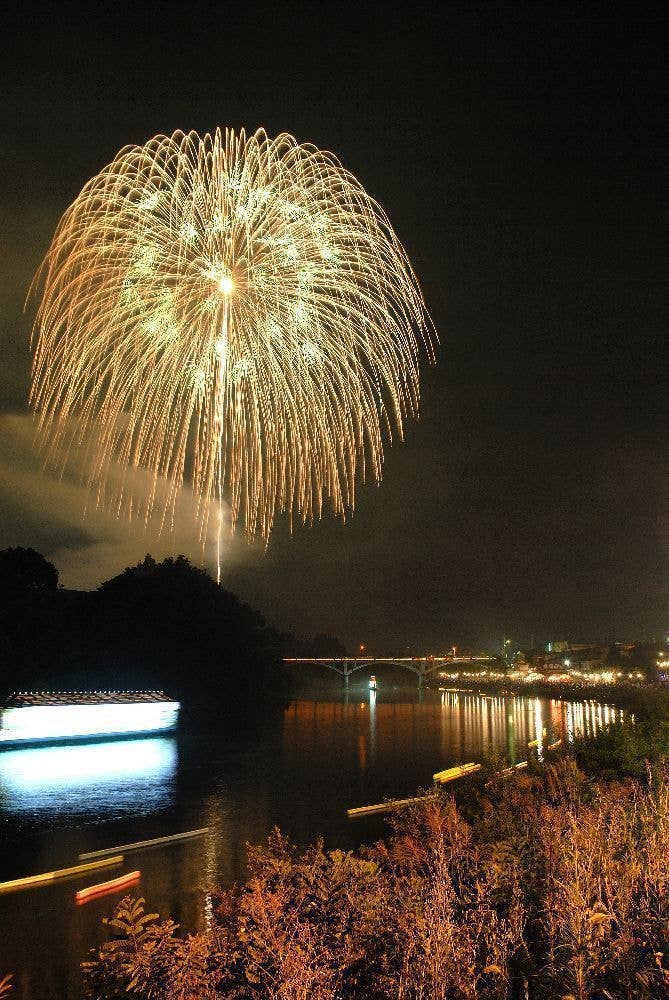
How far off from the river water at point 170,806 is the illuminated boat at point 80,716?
0.93 m

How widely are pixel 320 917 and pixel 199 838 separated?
14.8m

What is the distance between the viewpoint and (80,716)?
152 feet

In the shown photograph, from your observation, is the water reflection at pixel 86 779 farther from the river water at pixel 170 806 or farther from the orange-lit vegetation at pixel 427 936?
the orange-lit vegetation at pixel 427 936

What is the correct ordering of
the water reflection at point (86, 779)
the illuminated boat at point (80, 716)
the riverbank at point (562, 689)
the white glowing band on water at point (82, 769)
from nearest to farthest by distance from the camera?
1. the water reflection at point (86, 779)
2. the white glowing band on water at point (82, 769)
3. the illuminated boat at point (80, 716)
4. the riverbank at point (562, 689)

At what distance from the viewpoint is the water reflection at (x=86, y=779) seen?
25.4 meters

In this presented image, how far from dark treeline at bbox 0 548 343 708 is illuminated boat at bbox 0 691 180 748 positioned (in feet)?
25.9

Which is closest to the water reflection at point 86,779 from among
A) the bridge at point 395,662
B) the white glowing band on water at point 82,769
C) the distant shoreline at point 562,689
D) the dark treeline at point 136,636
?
the white glowing band on water at point 82,769

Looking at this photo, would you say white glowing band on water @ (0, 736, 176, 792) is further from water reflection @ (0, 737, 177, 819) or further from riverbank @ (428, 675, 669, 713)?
riverbank @ (428, 675, 669, 713)

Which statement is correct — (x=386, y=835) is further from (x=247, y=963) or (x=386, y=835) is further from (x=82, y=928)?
(x=247, y=963)

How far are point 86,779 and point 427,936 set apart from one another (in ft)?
93.7

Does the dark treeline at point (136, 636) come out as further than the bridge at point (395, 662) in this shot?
No

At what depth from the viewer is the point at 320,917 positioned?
704cm

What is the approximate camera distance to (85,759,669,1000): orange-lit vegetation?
5.68 meters

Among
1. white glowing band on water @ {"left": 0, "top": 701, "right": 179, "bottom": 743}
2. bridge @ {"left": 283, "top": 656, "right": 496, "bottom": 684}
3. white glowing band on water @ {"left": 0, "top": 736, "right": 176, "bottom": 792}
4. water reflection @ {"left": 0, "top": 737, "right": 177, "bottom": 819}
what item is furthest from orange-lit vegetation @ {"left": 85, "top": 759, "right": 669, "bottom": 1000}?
bridge @ {"left": 283, "top": 656, "right": 496, "bottom": 684}
